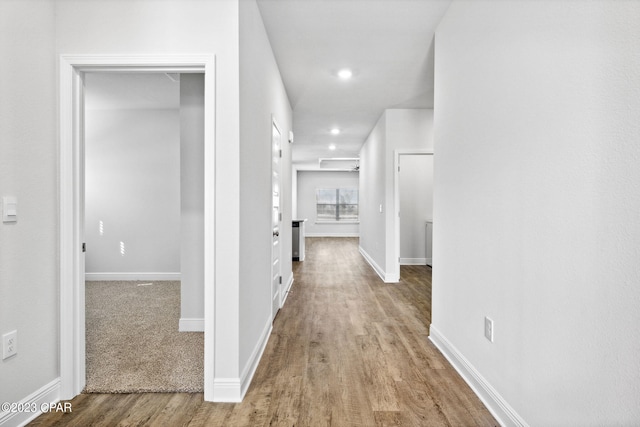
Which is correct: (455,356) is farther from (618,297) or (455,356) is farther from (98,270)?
(98,270)

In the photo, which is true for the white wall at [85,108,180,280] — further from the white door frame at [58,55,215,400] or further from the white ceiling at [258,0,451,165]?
the white door frame at [58,55,215,400]

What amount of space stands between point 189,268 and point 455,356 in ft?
7.56

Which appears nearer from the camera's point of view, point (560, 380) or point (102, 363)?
point (560, 380)

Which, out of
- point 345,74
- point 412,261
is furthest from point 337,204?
point 345,74

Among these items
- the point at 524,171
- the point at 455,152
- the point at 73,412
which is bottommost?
the point at 73,412

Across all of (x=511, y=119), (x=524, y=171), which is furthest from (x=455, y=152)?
(x=524, y=171)

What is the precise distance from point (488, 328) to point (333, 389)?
99cm

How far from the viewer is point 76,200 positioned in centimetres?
201

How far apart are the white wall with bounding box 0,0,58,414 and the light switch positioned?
26mm

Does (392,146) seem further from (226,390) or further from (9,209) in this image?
(9,209)

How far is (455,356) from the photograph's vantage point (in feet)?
7.81

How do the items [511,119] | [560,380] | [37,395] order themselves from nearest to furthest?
[560,380] < [511,119] < [37,395]

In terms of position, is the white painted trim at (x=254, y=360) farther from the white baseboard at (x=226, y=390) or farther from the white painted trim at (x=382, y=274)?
the white painted trim at (x=382, y=274)

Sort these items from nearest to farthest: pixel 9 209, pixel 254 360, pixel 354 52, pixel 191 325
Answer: pixel 9 209, pixel 254 360, pixel 191 325, pixel 354 52
